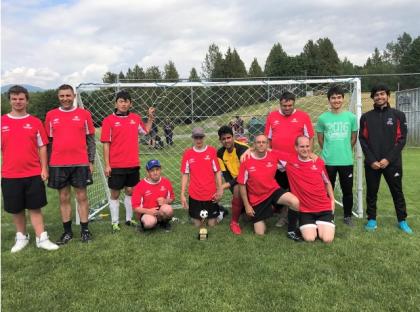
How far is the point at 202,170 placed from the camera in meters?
5.16

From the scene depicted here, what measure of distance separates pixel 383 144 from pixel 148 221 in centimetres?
308

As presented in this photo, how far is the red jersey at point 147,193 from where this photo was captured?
4.94 metres

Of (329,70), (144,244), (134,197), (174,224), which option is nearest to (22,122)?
(134,197)

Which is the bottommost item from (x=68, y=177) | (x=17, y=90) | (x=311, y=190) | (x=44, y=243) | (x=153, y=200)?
(x=44, y=243)

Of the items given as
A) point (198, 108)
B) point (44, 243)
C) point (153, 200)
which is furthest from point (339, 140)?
point (198, 108)

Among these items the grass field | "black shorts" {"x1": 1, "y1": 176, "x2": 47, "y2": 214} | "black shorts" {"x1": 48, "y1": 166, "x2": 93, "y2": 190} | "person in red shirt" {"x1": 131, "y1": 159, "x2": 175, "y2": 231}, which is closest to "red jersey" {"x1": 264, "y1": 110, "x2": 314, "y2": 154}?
the grass field

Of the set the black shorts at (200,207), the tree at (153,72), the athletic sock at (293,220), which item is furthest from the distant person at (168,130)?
the tree at (153,72)

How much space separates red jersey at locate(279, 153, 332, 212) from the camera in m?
4.60

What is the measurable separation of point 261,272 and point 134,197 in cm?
208

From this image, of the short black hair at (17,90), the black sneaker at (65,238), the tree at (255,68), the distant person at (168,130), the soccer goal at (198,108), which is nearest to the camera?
the short black hair at (17,90)

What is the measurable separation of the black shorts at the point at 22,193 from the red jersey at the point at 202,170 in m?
1.79

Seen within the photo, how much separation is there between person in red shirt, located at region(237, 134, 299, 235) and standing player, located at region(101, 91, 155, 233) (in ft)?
4.83

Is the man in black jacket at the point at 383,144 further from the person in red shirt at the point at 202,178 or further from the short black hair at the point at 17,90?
the short black hair at the point at 17,90

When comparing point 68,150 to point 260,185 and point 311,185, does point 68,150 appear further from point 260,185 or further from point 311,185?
point 311,185
